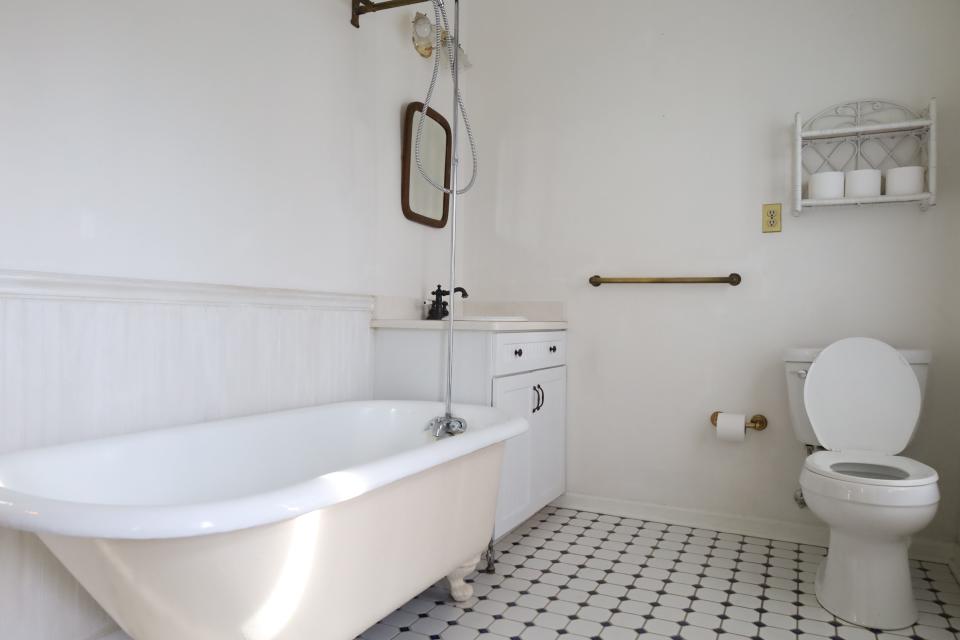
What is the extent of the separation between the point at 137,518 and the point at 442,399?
4.91 ft

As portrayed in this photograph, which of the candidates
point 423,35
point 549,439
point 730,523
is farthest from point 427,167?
point 730,523

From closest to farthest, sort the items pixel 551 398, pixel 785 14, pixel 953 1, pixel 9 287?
pixel 9 287 → pixel 953 1 → pixel 785 14 → pixel 551 398

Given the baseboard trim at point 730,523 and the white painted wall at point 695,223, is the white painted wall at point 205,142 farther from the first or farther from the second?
the baseboard trim at point 730,523

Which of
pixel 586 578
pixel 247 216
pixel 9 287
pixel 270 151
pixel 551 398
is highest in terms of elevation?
pixel 270 151

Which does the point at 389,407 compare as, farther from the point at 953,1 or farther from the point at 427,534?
the point at 953,1

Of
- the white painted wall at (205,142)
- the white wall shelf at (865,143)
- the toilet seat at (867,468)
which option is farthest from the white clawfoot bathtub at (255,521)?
the white wall shelf at (865,143)

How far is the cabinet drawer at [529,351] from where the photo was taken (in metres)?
2.32

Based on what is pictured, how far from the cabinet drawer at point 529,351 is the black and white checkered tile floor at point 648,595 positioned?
682mm

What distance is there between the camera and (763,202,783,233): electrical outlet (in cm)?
256

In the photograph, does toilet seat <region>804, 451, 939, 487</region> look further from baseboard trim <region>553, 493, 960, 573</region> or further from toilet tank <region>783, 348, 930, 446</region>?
baseboard trim <region>553, 493, 960, 573</region>

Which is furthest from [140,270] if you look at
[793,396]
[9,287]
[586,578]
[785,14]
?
[785,14]

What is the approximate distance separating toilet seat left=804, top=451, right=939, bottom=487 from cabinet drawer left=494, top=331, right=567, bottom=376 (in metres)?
1.02

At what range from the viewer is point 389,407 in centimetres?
220

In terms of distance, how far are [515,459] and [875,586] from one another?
1.17 metres
